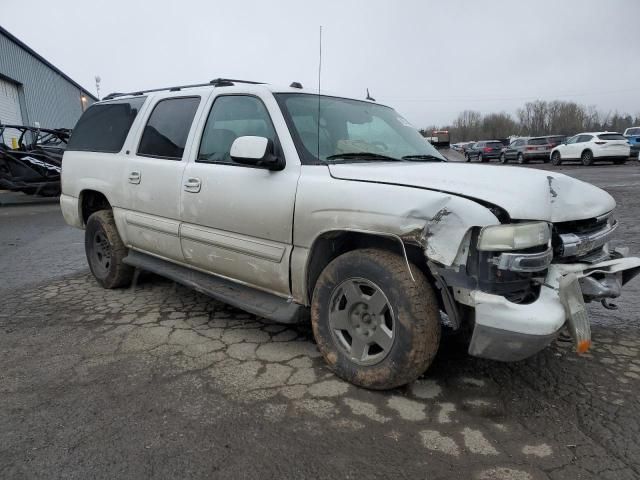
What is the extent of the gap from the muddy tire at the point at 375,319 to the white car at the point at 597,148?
23702mm

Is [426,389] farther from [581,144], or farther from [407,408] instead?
[581,144]

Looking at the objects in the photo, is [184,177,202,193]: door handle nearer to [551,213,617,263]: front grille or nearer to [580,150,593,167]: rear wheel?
[551,213,617,263]: front grille

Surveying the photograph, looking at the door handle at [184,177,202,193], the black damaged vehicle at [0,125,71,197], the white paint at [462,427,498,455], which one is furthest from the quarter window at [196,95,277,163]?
the black damaged vehicle at [0,125,71,197]

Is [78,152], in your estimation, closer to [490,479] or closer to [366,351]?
[366,351]

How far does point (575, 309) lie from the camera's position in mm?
2309

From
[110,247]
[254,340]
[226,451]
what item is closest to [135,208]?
[110,247]

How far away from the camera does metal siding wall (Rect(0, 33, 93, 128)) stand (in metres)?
20.5

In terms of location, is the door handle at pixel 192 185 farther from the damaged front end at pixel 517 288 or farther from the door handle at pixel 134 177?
the damaged front end at pixel 517 288

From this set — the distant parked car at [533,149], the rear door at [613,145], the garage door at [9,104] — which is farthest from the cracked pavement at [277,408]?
the distant parked car at [533,149]

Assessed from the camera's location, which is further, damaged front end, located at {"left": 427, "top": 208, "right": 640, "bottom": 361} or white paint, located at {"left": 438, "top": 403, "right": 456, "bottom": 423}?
white paint, located at {"left": 438, "top": 403, "right": 456, "bottom": 423}

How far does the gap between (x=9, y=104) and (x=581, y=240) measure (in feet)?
80.6

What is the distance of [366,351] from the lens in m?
2.72

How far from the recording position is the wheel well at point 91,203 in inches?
191

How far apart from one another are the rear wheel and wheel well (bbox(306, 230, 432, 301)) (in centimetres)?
2388
